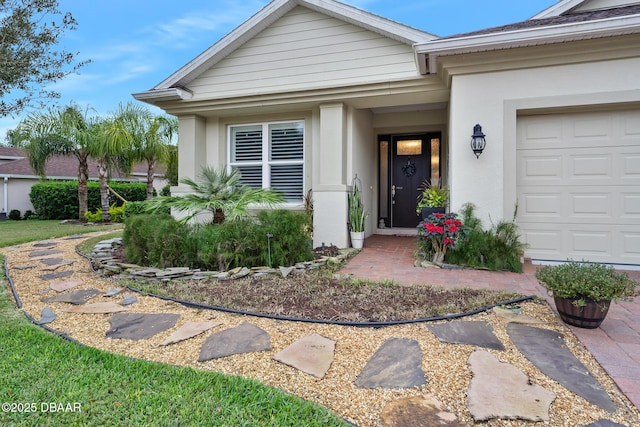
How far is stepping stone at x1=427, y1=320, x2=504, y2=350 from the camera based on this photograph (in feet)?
8.65

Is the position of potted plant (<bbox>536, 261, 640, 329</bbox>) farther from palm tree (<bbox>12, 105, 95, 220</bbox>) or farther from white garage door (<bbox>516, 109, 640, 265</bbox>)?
palm tree (<bbox>12, 105, 95, 220</bbox>)

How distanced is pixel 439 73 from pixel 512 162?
192 centimetres

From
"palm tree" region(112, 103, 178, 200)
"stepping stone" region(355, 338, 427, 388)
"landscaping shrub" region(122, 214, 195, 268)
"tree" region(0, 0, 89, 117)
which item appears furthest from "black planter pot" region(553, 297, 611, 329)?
"palm tree" region(112, 103, 178, 200)

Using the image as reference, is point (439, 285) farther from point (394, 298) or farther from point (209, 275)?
point (209, 275)

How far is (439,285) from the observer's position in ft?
13.6

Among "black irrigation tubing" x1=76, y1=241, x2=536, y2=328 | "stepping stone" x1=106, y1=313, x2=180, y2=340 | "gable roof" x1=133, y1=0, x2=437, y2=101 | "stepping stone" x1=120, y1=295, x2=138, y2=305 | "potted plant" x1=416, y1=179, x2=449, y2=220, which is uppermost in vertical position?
"gable roof" x1=133, y1=0, x2=437, y2=101

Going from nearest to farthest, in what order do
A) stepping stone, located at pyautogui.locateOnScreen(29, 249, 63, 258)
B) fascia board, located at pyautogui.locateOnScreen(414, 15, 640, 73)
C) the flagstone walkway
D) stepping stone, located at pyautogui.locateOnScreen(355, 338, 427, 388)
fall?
the flagstone walkway < stepping stone, located at pyautogui.locateOnScreen(355, 338, 427, 388) < fascia board, located at pyautogui.locateOnScreen(414, 15, 640, 73) < stepping stone, located at pyautogui.locateOnScreen(29, 249, 63, 258)

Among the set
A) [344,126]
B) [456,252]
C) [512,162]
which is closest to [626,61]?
[512,162]

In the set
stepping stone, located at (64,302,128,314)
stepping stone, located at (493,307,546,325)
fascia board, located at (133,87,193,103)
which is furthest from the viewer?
fascia board, located at (133,87,193,103)

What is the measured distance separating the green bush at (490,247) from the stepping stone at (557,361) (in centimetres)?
213

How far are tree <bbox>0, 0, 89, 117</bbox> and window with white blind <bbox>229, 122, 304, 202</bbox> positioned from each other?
347cm

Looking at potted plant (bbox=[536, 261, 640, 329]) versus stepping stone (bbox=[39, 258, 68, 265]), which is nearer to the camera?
potted plant (bbox=[536, 261, 640, 329])

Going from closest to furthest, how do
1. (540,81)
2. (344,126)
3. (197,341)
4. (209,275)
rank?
(197,341) → (209,275) → (540,81) → (344,126)

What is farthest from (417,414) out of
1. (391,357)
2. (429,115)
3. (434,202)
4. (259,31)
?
(429,115)
